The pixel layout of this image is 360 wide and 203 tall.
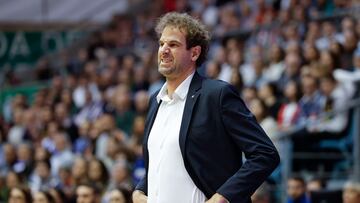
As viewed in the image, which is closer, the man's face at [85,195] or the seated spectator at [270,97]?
the man's face at [85,195]

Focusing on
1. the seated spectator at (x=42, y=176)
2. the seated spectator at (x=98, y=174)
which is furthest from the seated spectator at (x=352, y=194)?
the seated spectator at (x=42, y=176)

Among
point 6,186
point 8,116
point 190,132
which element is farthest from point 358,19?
point 190,132

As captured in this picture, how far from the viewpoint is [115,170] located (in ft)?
35.9

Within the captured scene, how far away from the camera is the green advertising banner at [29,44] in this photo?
2111 centimetres

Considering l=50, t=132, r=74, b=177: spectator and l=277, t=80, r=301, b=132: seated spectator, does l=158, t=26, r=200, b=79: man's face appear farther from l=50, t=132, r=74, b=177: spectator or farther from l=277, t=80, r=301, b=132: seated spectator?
l=50, t=132, r=74, b=177: spectator

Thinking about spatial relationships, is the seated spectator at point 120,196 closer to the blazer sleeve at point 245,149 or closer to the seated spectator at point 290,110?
the seated spectator at point 290,110

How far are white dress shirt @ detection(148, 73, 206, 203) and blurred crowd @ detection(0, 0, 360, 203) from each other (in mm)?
3972

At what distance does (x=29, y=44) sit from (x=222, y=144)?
1725 centimetres

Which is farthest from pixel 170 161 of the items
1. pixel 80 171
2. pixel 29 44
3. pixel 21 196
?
pixel 29 44

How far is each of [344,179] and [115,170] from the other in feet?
8.79

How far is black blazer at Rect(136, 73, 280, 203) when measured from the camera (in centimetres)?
450

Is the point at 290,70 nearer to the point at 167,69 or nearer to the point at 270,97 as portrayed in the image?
the point at 270,97

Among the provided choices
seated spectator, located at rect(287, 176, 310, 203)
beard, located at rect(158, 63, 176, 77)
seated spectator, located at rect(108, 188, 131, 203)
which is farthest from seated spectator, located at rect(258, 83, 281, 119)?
beard, located at rect(158, 63, 176, 77)

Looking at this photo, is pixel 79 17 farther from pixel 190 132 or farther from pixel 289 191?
pixel 190 132
